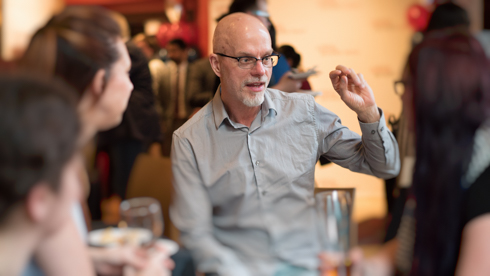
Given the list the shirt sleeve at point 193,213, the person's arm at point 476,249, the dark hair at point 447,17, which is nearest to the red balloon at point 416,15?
the dark hair at point 447,17

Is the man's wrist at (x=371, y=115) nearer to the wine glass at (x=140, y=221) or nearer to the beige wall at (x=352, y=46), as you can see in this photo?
the beige wall at (x=352, y=46)

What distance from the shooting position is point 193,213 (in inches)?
62.4

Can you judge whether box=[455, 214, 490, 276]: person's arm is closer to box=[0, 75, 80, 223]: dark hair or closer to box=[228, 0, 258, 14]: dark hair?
box=[0, 75, 80, 223]: dark hair

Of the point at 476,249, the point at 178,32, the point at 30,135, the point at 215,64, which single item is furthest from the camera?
the point at 178,32

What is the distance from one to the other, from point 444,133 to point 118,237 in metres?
1.05

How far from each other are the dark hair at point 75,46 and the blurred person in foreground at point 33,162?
1.43 ft

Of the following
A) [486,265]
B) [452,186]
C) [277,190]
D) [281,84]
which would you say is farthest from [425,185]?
[281,84]

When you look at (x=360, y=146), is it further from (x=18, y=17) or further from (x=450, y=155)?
(x=18, y=17)

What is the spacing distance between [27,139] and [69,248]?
46 centimetres

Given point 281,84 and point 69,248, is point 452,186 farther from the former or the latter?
point 281,84

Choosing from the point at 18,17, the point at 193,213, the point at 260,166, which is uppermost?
the point at 18,17

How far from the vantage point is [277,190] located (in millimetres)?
1676

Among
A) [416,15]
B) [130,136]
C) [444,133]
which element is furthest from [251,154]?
[416,15]

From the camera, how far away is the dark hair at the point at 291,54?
2.01 meters
